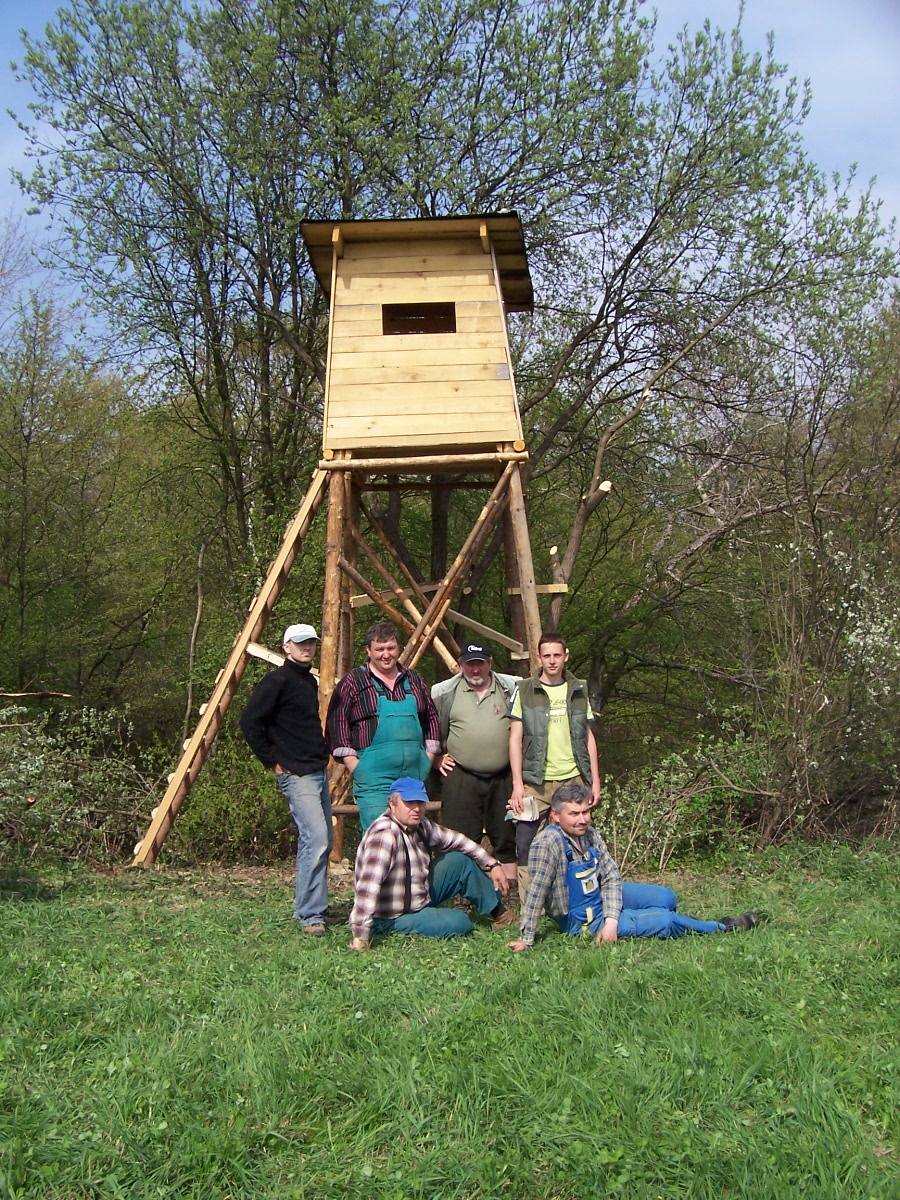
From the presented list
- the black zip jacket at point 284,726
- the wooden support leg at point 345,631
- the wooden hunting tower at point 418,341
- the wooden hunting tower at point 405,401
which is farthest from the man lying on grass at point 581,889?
the wooden hunting tower at point 418,341

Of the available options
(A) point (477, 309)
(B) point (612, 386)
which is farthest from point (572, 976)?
(B) point (612, 386)

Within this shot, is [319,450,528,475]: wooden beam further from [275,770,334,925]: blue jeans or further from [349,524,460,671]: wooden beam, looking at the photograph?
[275,770,334,925]: blue jeans

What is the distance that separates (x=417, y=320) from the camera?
1196 cm

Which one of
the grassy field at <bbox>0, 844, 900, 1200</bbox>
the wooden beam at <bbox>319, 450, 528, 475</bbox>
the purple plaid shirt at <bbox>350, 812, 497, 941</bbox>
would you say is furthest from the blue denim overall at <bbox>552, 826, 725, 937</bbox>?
the wooden beam at <bbox>319, 450, 528, 475</bbox>

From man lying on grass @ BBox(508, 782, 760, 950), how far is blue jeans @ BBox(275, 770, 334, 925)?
1.42m

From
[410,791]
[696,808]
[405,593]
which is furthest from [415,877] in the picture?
[405,593]

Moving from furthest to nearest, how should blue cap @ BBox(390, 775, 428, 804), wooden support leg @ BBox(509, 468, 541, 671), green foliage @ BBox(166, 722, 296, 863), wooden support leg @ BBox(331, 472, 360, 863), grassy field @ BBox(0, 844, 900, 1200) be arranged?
green foliage @ BBox(166, 722, 296, 863)
wooden support leg @ BBox(509, 468, 541, 671)
wooden support leg @ BBox(331, 472, 360, 863)
blue cap @ BBox(390, 775, 428, 804)
grassy field @ BBox(0, 844, 900, 1200)

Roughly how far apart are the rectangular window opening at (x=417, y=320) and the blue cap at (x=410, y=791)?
6091mm

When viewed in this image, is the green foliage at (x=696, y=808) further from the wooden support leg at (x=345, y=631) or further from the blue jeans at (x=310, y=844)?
the blue jeans at (x=310, y=844)

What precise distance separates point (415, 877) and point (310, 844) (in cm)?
73

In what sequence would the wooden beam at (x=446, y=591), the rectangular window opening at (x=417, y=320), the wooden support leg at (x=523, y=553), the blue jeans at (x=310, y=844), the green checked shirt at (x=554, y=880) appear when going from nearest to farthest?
the green checked shirt at (x=554, y=880) → the blue jeans at (x=310, y=844) → the wooden support leg at (x=523, y=553) → the wooden beam at (x=446, y=591) → the rectangular window opening at (x=417, y=320)

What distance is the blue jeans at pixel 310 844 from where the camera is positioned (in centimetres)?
703

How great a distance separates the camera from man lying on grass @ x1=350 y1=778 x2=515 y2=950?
21.4ft

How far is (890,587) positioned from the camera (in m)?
9.96
